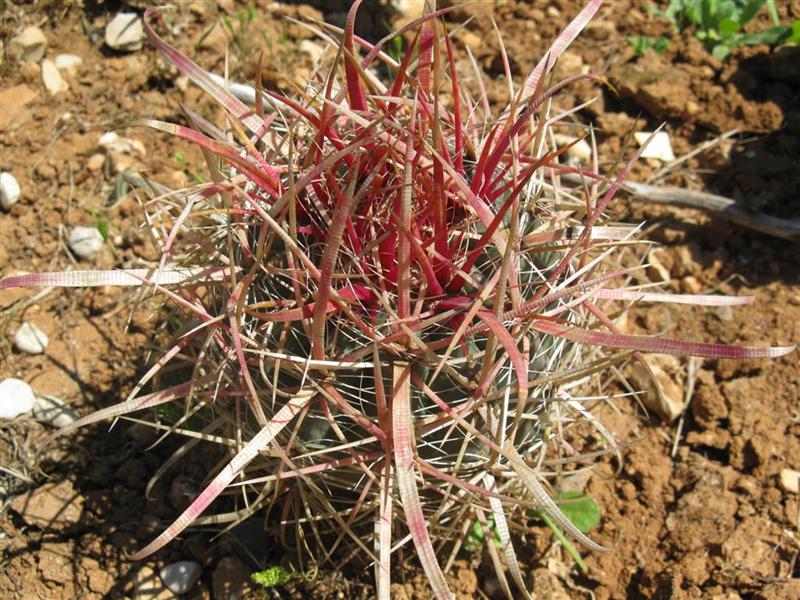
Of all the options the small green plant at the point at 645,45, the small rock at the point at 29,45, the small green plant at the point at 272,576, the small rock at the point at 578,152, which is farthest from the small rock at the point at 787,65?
the small rock at the point at 29,45

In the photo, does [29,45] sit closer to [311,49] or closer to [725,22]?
[311,49]

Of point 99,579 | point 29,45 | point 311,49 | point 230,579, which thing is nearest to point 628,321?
point 230,579

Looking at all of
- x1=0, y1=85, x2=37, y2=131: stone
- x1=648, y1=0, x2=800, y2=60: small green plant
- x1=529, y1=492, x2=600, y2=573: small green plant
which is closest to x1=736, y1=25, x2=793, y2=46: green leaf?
x1=648, y1=0, x2=800, y2=60: small green plant

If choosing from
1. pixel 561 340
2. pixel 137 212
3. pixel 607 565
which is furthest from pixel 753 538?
pixel 137 212

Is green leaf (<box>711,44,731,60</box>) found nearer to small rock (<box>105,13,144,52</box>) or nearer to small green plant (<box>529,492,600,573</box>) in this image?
small green plant (<box>529,492,600,573</box>)

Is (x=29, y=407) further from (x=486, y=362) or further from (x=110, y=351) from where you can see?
(x=486, y=362)

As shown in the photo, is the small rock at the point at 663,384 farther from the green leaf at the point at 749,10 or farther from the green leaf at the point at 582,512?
the green leaf at the point at 749,10

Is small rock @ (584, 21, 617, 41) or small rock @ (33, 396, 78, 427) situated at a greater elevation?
small rock @ (584, 21, 617, 41)
